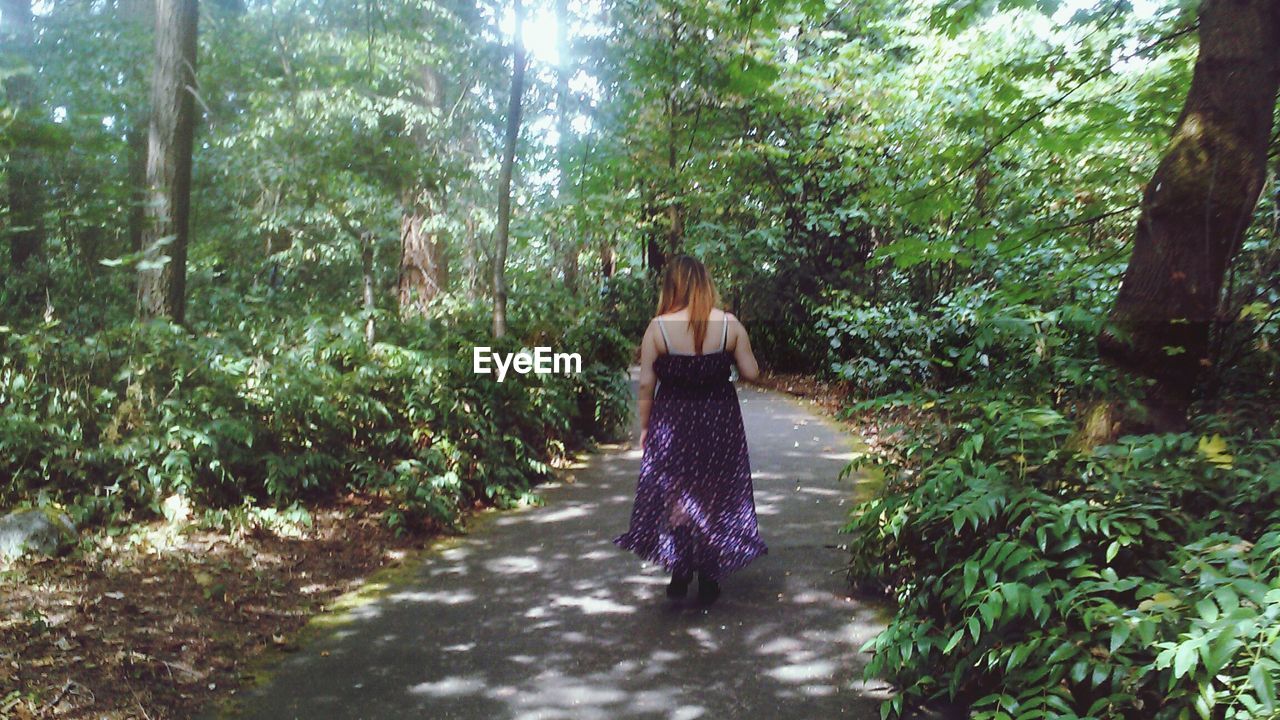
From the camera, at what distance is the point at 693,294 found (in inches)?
194

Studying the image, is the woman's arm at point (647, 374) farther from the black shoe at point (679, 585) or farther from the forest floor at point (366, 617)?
the forest floor at point (366, 617)

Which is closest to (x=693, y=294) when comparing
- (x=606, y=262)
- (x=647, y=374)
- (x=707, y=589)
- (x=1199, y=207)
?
(x=647, y=374)

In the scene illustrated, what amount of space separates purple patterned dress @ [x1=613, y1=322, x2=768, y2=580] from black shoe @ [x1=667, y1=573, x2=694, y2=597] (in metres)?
0.05

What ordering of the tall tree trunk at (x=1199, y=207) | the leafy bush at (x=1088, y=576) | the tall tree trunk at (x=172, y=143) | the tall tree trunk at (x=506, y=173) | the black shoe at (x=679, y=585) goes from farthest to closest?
the tall tree trunk at (x=506, y=173), the tall tree trunk at (x=172, y=143), the black shoe at (x=679, y=585), the tall tree trunk at (x=1199, y=207), the leafy bush at (x=1088, y=576)

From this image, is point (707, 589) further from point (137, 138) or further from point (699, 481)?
point (137, 138)

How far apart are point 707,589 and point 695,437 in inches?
34.7

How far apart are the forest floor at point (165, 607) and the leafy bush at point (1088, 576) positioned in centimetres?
322

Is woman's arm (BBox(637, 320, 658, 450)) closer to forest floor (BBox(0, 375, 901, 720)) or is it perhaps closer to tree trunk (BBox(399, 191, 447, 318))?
forest floor (BBox(0, 375, 901, 720))

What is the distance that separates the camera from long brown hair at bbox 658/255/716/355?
493 centimetres

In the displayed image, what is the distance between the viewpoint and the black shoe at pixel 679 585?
16.9 feet

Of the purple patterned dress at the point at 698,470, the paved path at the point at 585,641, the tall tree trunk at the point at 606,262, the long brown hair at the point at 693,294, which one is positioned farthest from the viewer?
the tall tree trunk at the point at 606,262

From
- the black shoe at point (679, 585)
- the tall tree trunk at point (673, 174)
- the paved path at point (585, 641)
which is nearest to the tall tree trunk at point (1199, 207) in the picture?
the paved path at point (585, 641)

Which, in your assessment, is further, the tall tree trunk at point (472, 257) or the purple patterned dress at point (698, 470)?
the tall tree trunk at point (472, 257)

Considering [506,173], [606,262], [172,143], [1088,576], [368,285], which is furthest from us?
[606,262]
